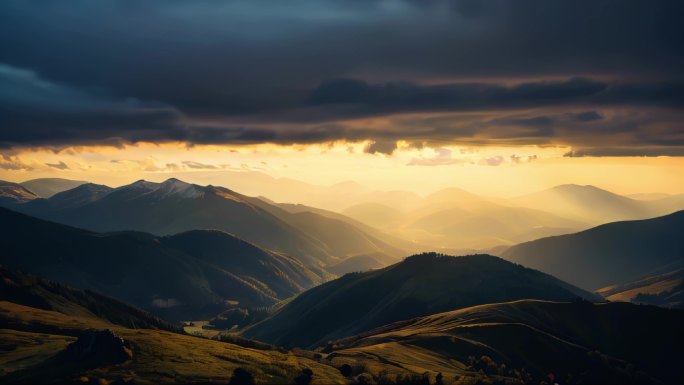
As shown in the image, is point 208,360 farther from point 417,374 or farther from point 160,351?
point 417,374

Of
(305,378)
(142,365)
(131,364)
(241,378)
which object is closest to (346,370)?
(305,378)

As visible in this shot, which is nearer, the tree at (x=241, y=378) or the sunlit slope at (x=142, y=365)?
the tree at (x=241, y=378)

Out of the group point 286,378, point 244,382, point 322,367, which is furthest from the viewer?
point 322,367

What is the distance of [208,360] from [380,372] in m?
51.0

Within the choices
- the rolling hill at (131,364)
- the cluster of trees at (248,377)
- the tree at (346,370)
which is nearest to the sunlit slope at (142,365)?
the rolling hill at (131,364)

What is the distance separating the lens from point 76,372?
164 metres

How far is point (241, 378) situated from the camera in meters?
162

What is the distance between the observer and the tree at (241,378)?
15950 cm

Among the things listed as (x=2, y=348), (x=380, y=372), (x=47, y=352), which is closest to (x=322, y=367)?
(x=380, y=372)

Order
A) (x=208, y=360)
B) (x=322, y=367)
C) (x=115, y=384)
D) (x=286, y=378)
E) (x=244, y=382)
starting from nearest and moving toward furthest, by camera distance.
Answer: (x=115, y=384) → (x=244, y=382) → (x=286, y=378) → (x=208, y=360) → (x=322, y=367)

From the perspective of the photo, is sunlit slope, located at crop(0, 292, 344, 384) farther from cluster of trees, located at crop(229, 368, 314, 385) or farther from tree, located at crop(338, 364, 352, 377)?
tree, located at crop(338, 364, 352, 377)

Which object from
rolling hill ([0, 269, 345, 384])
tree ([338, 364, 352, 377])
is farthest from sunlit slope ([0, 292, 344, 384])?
tree ([338, 364, 352, 377])

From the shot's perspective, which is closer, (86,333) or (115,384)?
(115,384)

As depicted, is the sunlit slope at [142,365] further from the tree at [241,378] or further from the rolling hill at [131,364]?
the tree at [241,378]
